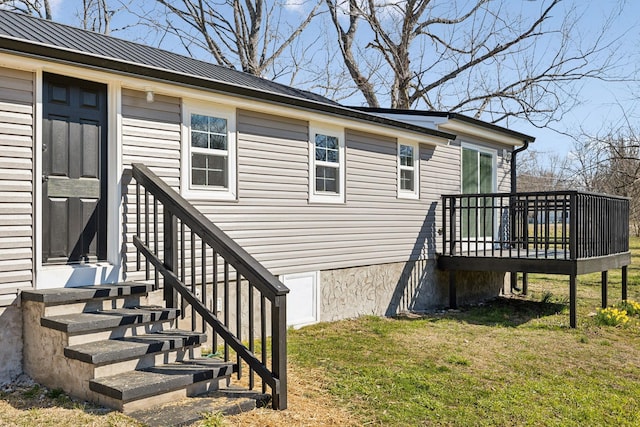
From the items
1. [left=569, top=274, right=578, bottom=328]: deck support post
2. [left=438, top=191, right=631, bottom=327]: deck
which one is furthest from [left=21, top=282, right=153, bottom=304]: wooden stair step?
[left=569, top=274, right=578, bottom=328]: deck support post

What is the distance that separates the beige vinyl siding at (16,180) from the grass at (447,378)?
1014 mm

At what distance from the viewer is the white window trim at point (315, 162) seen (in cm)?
776

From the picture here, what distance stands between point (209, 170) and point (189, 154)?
348 millimetres

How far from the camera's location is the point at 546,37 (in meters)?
18.7

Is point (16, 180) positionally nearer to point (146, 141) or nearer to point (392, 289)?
point (146, 141)

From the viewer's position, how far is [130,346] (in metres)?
4.20

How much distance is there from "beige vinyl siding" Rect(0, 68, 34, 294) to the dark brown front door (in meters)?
0.17

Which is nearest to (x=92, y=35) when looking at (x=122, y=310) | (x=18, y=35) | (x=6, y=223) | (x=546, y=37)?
(x=18, y=35)

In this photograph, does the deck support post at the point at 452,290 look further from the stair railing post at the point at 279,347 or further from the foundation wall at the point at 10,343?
the foundation wall at the point at 10,343

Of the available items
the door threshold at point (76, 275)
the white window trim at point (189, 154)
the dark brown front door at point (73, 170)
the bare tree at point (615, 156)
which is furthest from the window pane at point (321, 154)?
the bare tree at point (615, 156)

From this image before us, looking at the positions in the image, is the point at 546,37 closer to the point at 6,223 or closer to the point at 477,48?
the point at 477,48

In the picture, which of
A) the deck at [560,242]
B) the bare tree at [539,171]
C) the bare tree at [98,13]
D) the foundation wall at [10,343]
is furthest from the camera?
the bare tree at [539,171]

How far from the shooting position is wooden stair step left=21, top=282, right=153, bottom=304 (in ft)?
14.7

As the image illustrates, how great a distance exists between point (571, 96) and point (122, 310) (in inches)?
714
